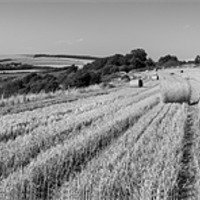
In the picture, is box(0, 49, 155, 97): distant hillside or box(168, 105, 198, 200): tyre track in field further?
box(0, 49, 155, 97): distant hillside

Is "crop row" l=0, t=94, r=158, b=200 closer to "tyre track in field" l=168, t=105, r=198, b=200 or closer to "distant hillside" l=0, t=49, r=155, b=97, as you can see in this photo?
"tyre track in field" l=168, t=105, r=198, b=200

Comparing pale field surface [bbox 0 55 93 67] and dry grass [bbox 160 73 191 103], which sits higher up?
pale field surface [bbox 0 55 93 67]

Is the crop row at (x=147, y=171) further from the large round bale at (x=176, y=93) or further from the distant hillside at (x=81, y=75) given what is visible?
the distant hillside at (x=81, y=75)

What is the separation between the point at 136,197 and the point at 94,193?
1.57 ft

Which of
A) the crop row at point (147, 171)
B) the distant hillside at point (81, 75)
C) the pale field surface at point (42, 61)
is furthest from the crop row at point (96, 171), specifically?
the pale field surface at point (42, 61)

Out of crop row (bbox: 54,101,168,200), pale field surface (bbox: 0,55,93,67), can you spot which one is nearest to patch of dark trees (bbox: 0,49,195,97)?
pale field surface (bbox: 0,55,93,67)

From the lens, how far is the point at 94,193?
3742 mm

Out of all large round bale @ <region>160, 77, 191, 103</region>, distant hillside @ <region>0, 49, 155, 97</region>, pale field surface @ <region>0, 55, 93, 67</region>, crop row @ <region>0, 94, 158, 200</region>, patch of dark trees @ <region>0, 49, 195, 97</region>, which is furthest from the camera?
pale field surface @ <region>0, 55, 93, 67</region>

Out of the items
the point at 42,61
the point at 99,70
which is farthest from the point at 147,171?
the point at 42,61

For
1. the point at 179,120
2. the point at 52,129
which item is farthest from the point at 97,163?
the point at 179,120

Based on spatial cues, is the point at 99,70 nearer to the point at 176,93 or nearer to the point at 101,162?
the point at 176,93

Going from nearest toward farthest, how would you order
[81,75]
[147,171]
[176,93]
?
[147,171], [176,93], [81,75]

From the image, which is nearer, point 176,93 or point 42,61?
point 176,93

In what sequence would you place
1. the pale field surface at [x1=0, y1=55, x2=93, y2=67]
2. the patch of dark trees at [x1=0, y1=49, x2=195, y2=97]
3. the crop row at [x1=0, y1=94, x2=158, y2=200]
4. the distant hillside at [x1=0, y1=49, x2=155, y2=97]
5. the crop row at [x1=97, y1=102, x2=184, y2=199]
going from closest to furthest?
the crop row at [x1=97, y1=102, x2=184, y2=199] < the crop row at [x1=0, y1=94, x2=158, y2=200] < the distant hillside at [x1=0, y1=49, x2=155, y2=97] < the patch of dark trees at [x1=0, y1=49, x2=195, y2=97] < the pale field surface at [x1=0, y1=55, x2=93, y2=67]
